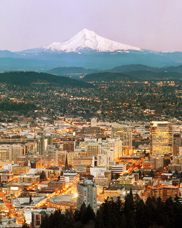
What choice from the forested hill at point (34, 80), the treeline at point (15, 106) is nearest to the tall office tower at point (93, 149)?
the treeline at point (15, 106)

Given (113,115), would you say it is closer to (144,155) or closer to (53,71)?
(144,155)

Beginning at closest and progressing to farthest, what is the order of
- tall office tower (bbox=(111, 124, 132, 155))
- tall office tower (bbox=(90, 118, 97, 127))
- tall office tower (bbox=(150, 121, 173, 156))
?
tall office tower (bbox=(150, 121, 173, 156)), tall office tower (bbox=(111, 124, 132, 155)), tall office tower (bbox=(90, 118, 97, 127))

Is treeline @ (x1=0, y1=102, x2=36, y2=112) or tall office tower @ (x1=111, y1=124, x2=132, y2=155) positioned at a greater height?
treeline @ (x1=0, y1=102, x2=36, y2=112)

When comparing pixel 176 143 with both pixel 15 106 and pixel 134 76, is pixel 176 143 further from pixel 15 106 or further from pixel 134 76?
pixel 134 76

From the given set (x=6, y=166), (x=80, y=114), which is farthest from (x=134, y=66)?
(x=6, y=166)

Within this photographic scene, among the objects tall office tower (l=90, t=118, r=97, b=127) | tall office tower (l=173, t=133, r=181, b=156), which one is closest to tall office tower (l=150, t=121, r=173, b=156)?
tall office tower (l=173, t=133, r=181, b=156)

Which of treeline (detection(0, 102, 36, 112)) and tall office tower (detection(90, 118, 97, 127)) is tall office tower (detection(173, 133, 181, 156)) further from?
treeline (detection(0, 102, 36, 112))

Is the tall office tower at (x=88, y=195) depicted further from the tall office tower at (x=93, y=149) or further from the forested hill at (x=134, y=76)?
the forested hill at (x=134, y=76)
